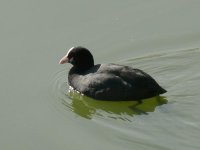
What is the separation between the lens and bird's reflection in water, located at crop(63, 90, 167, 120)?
29.3 feet

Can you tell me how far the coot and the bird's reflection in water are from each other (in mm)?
90

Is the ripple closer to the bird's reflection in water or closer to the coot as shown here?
the bird's reflection in water

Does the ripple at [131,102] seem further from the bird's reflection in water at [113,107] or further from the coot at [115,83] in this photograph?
the coot at [115,83]

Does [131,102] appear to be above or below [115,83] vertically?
below

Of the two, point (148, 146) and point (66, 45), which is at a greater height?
point (66, 45)

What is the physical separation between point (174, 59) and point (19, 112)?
2.43 m

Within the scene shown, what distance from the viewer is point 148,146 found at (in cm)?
779

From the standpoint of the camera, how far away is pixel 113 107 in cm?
917

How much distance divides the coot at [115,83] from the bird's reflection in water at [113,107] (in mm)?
90

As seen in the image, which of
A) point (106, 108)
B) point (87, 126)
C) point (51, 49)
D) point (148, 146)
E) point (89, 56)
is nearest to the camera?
point (148, 146)

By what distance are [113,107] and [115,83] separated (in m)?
0.33

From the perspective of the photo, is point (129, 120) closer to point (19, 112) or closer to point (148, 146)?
point (148, 146)

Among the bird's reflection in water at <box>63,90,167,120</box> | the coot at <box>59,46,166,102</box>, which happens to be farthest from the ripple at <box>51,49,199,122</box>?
the coot at <box>59,46,166,102</box>

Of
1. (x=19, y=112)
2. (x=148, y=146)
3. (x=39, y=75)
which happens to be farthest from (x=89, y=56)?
(x=148, y=146)
